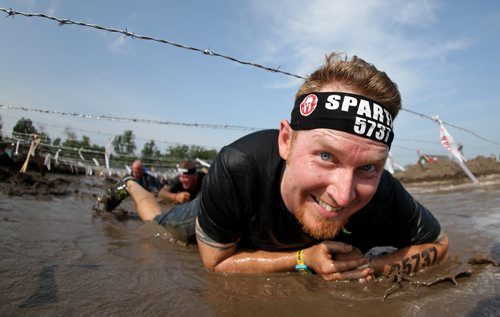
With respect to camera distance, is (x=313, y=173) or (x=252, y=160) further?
(x=252, y=160)

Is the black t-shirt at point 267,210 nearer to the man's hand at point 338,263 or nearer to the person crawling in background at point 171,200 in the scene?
the man's hand at point 338,263

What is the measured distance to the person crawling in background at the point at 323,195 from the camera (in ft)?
6.19

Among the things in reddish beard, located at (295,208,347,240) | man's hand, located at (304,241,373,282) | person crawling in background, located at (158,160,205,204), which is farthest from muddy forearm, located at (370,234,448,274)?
person crawling in background, located at (158,160,205,204)

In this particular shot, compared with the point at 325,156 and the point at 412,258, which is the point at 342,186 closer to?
the point at 325,156

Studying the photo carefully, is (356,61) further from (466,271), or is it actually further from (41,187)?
(41,187)

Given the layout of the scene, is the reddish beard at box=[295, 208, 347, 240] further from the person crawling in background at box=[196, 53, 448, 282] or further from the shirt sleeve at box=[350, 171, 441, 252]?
the shirt sleeve at box=[350, 171, 441, 252]

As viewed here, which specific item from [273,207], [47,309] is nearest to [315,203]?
[273,207]

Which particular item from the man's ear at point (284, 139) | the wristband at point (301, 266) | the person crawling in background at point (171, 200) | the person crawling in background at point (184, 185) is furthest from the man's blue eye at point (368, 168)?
the person crawling in background at point (184, 185)

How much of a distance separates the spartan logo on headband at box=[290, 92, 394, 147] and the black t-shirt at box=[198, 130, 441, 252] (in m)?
0.45

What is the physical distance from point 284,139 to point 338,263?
895 millimetres

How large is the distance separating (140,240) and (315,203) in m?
2.45

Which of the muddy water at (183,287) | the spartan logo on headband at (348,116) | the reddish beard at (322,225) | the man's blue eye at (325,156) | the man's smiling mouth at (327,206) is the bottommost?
the muddy water at (183,287)

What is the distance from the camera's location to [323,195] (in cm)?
193

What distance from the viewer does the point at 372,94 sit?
6.46 feet
